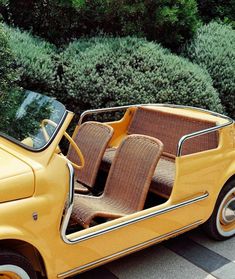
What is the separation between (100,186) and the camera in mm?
4113

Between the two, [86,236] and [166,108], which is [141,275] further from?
[166,108]

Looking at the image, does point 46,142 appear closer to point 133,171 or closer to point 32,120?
point 32,120

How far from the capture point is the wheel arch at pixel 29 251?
8.81 feet

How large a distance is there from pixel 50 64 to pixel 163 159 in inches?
81.7

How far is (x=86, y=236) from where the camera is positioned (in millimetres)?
2895

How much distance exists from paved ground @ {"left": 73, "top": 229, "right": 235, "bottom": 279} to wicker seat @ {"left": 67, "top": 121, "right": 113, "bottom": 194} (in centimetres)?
71

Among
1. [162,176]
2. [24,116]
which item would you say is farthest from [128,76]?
[24,116]

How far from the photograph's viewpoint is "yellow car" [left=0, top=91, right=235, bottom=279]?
2.70 m

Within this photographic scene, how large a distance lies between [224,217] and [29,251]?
6.13ft

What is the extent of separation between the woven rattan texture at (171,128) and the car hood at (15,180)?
179 centimetres

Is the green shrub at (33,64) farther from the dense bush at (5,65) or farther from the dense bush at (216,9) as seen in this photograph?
the dense bush at (216,9)

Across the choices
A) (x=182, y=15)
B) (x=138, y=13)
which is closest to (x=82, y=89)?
(x=138, y=13)

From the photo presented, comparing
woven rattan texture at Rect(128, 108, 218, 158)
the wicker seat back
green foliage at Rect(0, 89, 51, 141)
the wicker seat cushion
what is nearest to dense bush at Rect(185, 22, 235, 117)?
woven rattan texture at Rect(128, 108, 218, 158)

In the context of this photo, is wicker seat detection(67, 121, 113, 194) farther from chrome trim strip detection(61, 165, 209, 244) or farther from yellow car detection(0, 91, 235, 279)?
chrome trim strip detection(61, 165, 209, 244)
